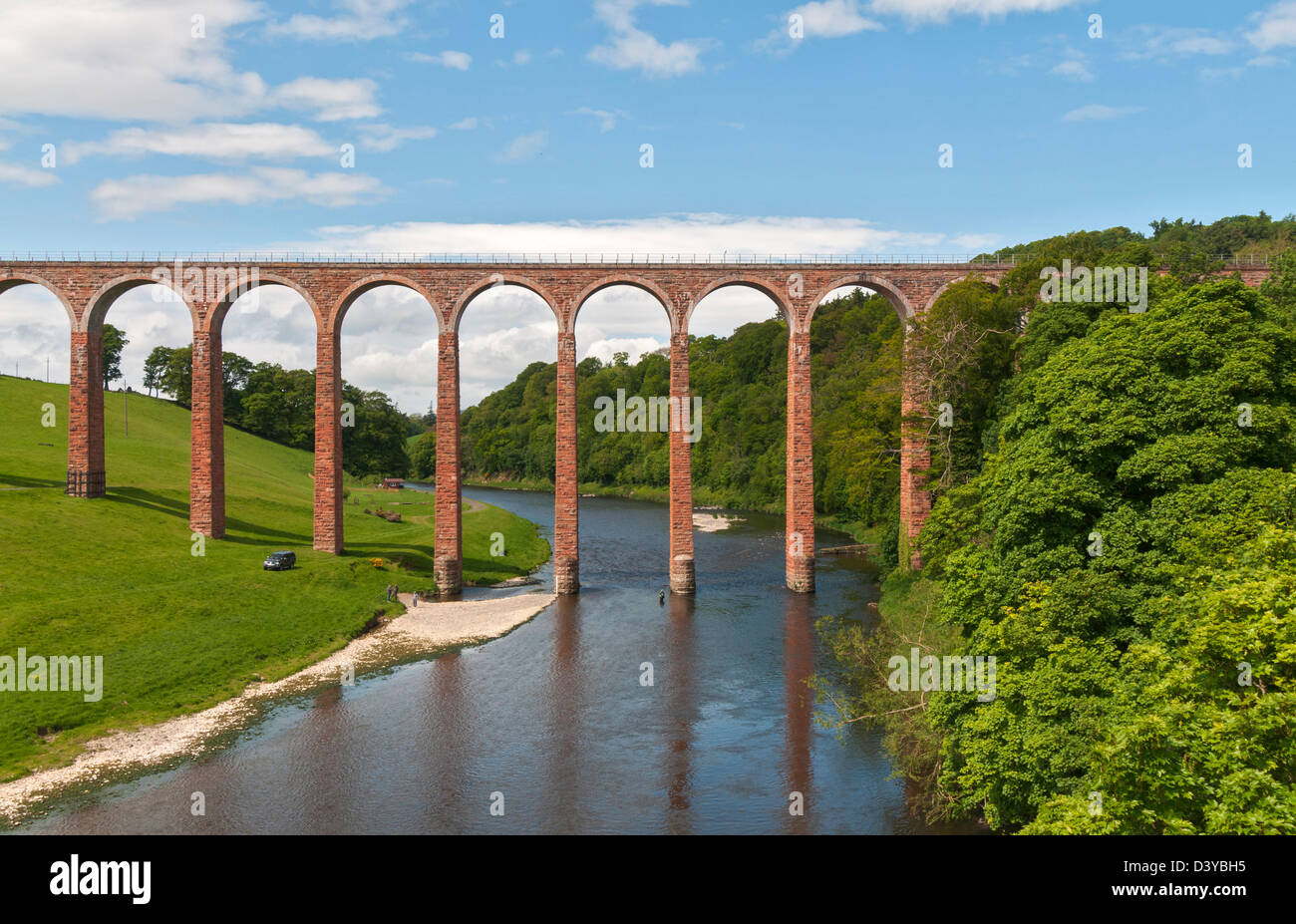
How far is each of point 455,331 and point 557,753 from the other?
28.9 m

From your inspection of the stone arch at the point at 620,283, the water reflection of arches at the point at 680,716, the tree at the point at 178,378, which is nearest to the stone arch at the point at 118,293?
the stone arch at the point at 620,283

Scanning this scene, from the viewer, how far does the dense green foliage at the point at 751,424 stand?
178ft

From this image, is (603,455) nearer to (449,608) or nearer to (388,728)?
(449,608)

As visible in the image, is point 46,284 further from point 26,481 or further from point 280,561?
point 280,561

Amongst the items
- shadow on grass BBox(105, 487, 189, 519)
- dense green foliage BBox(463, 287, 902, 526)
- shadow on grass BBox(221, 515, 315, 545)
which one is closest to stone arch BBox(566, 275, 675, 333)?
dense green foliage BBox(463, 287, 902, 526)

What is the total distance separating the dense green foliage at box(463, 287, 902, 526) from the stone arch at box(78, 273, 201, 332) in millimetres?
40827

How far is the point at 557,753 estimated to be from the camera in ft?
85.7

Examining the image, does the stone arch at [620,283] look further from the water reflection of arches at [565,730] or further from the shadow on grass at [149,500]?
the shadow on grass at [149,500]

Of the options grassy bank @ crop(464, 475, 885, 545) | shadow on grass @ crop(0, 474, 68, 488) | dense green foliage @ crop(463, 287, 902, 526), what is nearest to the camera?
shadow on grass @ crop(0, 474, 68, 488)

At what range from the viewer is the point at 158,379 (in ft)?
339

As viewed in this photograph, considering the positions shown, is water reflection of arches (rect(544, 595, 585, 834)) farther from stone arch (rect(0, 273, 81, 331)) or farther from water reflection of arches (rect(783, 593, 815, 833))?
stone arch (rect(0, 273, 81, 331))

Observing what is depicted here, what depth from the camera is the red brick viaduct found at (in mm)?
46906

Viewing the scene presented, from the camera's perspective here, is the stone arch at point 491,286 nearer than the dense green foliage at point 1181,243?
No

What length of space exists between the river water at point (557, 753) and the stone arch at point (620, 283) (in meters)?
18.0
